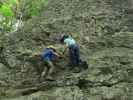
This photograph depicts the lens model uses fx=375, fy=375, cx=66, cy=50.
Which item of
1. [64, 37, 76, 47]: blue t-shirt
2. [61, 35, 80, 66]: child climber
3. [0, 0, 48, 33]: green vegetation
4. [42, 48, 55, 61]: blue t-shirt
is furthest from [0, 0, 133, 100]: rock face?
[0, 0, 48, 33]: green vegetation

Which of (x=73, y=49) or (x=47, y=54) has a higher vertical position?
(x=73, y=49)

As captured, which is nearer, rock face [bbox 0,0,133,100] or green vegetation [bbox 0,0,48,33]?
rock face [bbox 0,0,133,100]

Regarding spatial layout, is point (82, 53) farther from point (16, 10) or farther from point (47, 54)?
point (16, 10)

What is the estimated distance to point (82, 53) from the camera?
765 inches

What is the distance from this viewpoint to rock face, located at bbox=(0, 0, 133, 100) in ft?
54.0

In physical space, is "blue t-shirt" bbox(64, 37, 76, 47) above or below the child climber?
above

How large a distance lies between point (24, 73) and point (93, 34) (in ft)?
16.9

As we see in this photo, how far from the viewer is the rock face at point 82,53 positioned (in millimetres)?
16469

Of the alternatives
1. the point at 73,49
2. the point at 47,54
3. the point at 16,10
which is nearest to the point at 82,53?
the point at 73,49

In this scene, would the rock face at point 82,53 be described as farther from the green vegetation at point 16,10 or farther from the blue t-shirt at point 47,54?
the green vegetation at point 16,10

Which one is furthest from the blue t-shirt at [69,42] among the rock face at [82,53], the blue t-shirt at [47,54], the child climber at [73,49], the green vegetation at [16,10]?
the green vegetation at [16,10]

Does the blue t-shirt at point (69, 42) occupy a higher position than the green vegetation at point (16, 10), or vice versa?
the blue t-shirt at point (69, 42)

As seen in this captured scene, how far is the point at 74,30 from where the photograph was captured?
22.0 meters

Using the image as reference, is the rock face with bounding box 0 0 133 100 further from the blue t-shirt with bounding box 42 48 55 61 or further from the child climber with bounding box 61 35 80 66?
the blue t-shirt with bounding box 42 48 55 61
